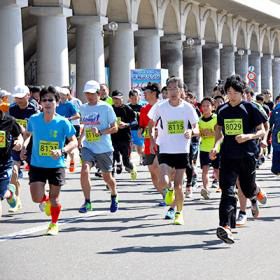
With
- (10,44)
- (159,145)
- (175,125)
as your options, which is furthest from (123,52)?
(175,125)

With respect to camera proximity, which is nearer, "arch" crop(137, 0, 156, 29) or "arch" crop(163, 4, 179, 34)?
"arch" crop(137, 0, 156, 29)

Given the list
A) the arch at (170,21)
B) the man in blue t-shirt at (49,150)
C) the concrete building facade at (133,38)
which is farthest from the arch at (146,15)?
the man in blue t-shirt at (49,150)

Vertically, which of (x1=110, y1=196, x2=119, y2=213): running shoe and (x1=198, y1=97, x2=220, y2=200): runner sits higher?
(x1=198, y1=97, x2=220, y2=200): runner

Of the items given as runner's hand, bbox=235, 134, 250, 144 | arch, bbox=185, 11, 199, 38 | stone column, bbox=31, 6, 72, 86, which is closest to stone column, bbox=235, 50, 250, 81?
arch, bbox=185, 11, 199, 38

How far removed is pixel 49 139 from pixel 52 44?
1888cm

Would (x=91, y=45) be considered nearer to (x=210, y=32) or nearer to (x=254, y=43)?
(x=210, y=32)

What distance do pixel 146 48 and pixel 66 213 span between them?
26359 millimetres

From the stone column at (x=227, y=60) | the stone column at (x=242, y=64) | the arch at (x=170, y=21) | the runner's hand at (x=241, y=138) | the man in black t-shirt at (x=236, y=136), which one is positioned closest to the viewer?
the runner's hand at (x=241, y=138)

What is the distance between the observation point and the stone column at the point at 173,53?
4203 cm

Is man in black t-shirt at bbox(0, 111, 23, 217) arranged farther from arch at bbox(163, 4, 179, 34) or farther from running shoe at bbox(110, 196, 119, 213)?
arch at bbox(163, 4, 179, 34)

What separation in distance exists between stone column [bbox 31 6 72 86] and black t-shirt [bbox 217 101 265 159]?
19.2 metres

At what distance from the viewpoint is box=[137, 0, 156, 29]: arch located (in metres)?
37.9

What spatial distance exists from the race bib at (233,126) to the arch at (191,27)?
34.9m

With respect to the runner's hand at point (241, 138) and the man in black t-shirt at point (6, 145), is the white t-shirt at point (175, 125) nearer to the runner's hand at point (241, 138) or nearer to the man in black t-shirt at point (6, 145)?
the runner's hand at point (241, 138)
